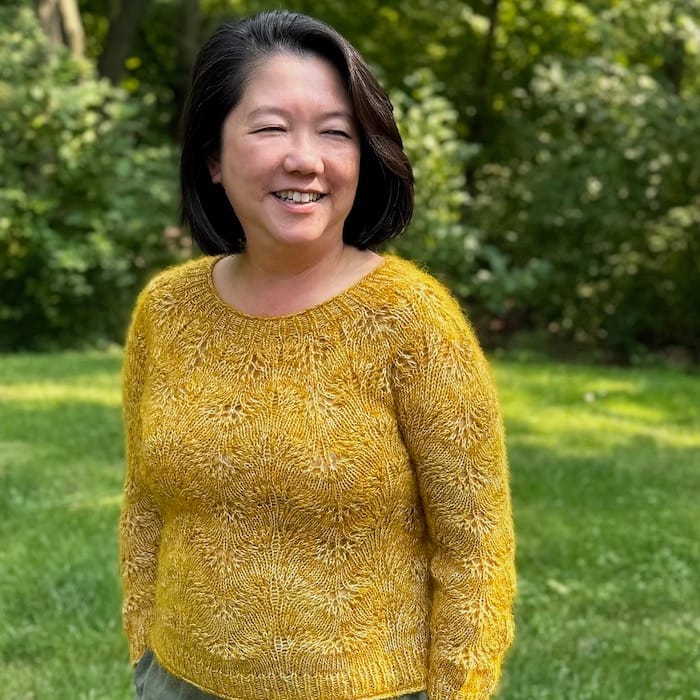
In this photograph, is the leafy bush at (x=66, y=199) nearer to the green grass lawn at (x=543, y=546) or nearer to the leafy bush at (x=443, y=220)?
the leafy bush at (x=443, y=220)

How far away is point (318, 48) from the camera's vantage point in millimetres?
1512

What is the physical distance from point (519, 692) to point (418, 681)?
1.79 m

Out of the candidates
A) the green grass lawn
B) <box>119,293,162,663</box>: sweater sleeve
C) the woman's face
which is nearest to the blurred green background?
the green grass lawn

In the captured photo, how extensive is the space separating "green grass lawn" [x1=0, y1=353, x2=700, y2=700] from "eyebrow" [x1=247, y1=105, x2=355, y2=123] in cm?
226

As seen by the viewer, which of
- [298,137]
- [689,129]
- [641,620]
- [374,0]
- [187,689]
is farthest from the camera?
[374,0]

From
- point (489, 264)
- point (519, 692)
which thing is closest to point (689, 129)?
point (489, 264)

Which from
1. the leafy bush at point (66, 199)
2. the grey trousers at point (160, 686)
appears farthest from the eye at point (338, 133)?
the leafy bush at point (66, 199)

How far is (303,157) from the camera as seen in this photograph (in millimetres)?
1469

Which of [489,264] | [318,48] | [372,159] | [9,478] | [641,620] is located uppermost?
[318,48]

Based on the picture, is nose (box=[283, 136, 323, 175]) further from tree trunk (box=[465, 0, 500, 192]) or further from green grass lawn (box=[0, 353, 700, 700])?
tree trunk (box=[465, 0, 500, 192])

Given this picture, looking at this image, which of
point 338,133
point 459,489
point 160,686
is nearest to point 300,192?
point 338,133

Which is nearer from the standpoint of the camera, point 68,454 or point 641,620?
point 641,620

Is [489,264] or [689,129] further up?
[689,129]

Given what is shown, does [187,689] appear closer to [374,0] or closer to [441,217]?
[441,217]
